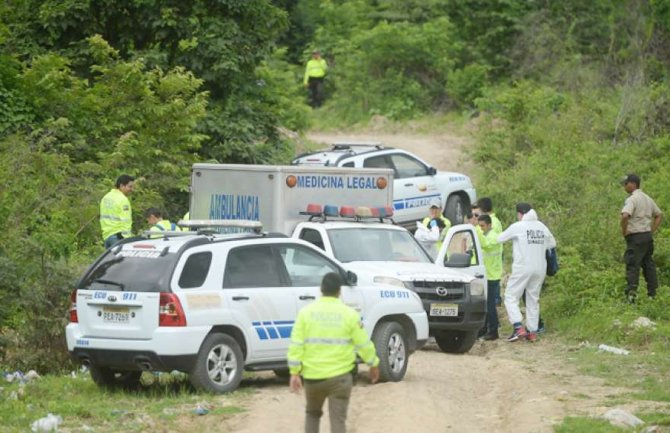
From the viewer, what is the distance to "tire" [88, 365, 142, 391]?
44.3 feet

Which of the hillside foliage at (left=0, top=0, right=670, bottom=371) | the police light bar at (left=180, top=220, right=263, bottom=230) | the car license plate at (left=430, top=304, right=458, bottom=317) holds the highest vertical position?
the hillside foliage at (left=0, top=0, right=670, bottom=371)

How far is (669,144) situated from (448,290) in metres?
11.7

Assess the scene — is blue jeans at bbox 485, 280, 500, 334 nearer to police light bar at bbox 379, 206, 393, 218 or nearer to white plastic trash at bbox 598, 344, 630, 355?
white plastic trash at bbox 598, 344, 630, 355

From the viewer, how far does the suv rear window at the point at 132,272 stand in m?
12.8

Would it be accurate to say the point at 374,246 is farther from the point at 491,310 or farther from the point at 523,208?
the point at 523,208

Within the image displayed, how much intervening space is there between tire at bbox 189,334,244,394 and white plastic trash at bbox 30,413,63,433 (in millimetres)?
1659

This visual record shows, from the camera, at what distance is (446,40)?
4016 cm

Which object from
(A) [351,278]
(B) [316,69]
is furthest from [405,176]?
(B) [316,69]

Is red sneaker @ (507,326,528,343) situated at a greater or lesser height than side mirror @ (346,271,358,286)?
lesser

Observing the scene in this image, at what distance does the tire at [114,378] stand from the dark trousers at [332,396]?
397 cm

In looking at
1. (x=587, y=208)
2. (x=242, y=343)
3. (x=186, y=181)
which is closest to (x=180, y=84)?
(x=186, y=181)

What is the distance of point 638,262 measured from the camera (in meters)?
18.8

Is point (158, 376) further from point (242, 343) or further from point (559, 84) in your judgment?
point (559, 84)

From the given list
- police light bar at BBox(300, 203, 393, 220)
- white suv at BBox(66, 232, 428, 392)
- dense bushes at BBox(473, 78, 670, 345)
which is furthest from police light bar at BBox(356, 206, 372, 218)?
dense bushes at BBox(473, 78, 670, 345)
